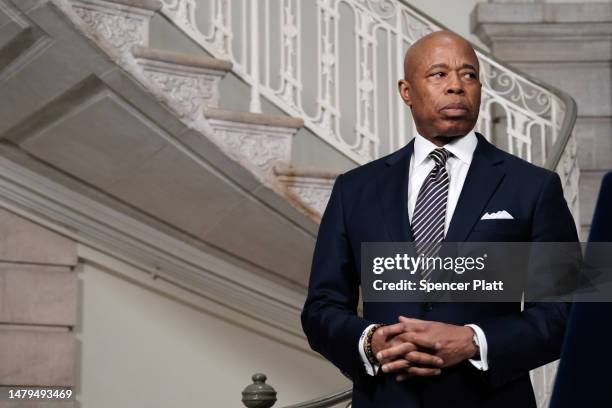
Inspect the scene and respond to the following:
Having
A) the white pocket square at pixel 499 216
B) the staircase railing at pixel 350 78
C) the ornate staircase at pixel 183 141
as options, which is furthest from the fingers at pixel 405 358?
the ornate staircase at pixel 183 141

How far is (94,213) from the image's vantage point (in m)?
5.31

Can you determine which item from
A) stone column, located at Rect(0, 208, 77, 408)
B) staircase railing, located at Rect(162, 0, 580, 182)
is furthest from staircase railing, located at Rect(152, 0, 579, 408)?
stone column, located at Rect(0, 208, 77, 408)

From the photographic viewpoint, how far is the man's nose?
1.94m

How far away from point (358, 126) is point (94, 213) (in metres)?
1.21

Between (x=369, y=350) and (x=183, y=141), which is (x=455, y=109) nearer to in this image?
(x=369, y=350)

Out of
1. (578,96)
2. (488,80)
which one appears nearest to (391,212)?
(488,80)

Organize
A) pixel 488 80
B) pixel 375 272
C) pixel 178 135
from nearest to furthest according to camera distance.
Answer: pixel 375 272 < pixel 178 135 < pixel 488 80

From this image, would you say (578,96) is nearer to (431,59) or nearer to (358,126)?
(358,126)

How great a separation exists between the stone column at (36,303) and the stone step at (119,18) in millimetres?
1273

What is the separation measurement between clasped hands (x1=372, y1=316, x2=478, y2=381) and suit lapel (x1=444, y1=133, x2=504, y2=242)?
0.17 m

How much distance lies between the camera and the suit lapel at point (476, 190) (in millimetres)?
1897

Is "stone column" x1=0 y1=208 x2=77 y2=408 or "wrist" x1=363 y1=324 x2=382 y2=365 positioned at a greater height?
"stone column" x1=0 y1=208 x2=77 y2=408

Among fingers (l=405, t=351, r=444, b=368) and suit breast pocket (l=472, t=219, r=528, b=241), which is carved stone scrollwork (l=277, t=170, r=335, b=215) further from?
fingers (l=405, t=351, r=444, b=368)

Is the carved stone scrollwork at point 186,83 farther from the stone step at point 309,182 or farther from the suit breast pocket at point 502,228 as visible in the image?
the suit breast pocket at point 502,228
